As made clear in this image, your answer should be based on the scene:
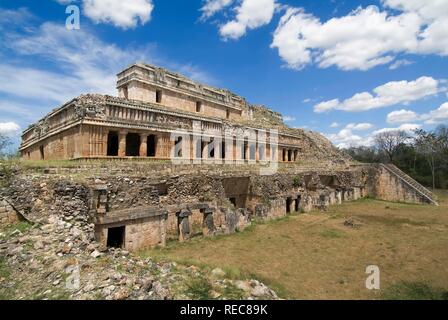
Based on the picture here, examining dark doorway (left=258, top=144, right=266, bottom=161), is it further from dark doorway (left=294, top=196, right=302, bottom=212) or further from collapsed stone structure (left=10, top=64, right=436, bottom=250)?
dark doorway (left=294, top=196, right=302, bottom=212)

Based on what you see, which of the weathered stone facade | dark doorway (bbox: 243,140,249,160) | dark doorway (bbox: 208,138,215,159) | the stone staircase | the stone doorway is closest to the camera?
the weathered stone facade

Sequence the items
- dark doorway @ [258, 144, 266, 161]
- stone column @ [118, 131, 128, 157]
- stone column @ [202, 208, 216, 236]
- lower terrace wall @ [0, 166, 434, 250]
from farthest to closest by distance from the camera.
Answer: dark doorway @ [258, 144, 266, 161] → stone column @ [118, 131, 128, 157] → stone column @ [202, 208, 216, 236] → lower terrace wall @ [0, 166, 434, 250]

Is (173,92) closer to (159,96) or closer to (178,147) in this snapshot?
(159,96)

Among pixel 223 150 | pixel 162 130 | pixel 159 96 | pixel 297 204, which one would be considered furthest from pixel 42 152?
pixel 297 204

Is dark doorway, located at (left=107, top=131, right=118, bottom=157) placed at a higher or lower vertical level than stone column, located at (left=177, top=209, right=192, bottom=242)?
higher

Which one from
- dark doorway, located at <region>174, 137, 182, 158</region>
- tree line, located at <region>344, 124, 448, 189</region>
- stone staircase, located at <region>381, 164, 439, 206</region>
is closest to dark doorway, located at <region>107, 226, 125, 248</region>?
dark doorway, located at <region>174, 137, 182, 158</region>

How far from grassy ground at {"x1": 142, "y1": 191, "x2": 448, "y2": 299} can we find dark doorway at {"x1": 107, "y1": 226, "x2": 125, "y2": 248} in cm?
109

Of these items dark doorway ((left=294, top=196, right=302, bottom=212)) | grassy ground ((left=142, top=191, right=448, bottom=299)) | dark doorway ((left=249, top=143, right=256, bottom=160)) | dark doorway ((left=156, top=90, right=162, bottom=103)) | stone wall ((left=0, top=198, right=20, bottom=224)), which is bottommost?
grassy ground ((left=142, top=191, right=448, bottom=299))

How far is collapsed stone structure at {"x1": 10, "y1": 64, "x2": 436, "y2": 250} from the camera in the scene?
8297 mm

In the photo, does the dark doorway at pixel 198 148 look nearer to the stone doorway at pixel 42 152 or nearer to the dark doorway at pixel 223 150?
the dark doorway at pixel 223 150

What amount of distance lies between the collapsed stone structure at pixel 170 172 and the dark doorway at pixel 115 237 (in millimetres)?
33

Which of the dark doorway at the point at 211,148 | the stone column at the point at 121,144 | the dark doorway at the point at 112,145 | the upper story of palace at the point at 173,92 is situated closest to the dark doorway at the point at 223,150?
the dark doorway at the point at 211,148

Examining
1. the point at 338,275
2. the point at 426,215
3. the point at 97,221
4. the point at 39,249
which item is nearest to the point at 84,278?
the point at 39,249
